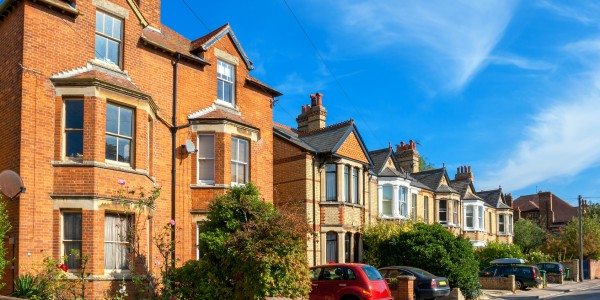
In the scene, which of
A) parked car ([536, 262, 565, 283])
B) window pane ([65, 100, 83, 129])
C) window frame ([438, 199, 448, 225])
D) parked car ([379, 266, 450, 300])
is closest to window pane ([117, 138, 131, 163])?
window pane ([65, 100, 83, 129])

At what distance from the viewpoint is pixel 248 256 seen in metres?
14.9

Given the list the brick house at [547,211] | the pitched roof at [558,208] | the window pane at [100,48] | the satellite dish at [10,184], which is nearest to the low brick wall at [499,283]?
the window pane at [100,48]

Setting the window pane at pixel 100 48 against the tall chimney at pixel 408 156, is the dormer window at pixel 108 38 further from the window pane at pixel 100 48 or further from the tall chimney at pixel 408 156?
the tall chimney at pixel 408 156

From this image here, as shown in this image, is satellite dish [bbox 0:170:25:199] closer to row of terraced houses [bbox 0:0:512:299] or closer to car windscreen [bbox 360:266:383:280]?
row of terraced houses [bbox 0:0:512:299]

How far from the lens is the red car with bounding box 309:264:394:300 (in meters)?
17.4

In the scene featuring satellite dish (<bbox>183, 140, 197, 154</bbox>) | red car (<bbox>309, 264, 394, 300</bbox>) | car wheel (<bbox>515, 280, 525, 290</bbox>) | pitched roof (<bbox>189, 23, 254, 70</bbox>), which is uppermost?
pitched roof (<bbox>189, 23, 254, 70</bbox>)

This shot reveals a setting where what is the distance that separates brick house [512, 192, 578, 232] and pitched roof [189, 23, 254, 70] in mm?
55122

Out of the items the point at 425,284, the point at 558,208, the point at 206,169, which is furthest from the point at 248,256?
the point at 558,208

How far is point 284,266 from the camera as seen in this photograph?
14922mm

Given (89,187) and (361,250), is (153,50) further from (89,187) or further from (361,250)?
(361,250)

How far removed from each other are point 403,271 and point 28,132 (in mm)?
13921

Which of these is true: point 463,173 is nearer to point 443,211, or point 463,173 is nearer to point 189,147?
point 443,211

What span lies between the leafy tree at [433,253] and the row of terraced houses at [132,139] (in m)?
1.97

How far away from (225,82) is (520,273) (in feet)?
66.7
